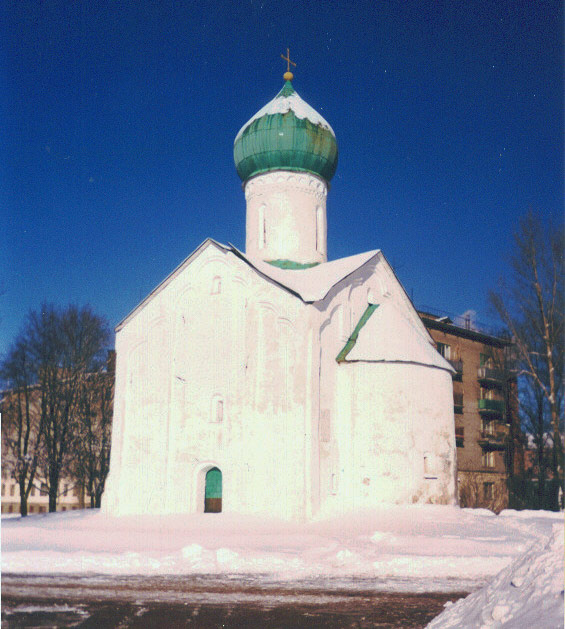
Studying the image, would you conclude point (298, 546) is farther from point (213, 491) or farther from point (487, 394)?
point (487, 394)

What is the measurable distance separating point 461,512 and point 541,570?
11044mm

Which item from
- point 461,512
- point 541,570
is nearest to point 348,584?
point 541,570

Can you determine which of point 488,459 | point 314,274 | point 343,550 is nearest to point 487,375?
point 488,459

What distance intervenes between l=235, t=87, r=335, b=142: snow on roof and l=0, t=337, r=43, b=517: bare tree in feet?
32.5

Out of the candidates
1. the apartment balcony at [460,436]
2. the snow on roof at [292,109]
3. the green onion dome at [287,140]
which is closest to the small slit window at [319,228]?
the green onion dome at [287,140]

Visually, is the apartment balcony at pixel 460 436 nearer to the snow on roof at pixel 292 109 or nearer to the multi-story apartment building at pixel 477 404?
the multi-story apartment building at pixel 477 404

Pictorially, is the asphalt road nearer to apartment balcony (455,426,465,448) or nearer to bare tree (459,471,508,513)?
bare tree (459,471,508,513)

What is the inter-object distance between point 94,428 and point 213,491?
9079 mm

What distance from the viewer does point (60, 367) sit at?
2003 cm

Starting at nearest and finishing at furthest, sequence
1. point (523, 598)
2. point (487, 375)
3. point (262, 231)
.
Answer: point (523, 598) → point (262, 231) → point (487, 375)

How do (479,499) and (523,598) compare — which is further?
(479,499)

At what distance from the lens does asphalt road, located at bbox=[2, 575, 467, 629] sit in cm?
577

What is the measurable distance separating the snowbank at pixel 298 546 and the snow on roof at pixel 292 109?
38.0 feet

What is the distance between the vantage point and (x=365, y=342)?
16.9 meters
